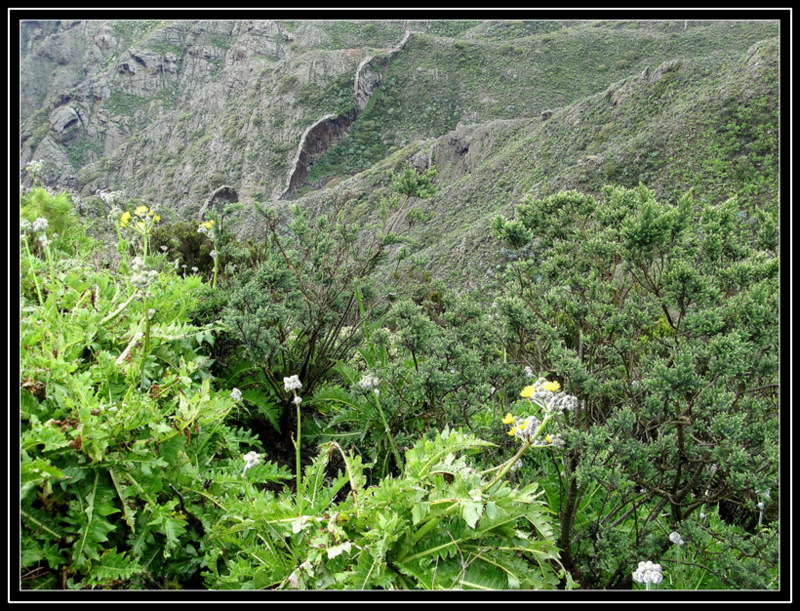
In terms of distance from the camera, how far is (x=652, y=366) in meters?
2.35

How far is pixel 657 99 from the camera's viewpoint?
30.6 metres

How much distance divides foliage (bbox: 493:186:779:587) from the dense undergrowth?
0.02m

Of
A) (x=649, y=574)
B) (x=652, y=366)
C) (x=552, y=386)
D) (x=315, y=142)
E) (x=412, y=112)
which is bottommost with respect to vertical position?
(x=649, y=574)

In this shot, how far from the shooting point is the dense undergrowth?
71.7 inches

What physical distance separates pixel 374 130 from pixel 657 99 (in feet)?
153

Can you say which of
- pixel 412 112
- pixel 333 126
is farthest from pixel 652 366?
pixel 333 126

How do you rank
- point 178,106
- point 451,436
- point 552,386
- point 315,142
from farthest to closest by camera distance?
1. point 178,106
2. point 315,142
3. point 451,436
4. point 552,386

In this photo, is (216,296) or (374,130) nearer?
(216,296)

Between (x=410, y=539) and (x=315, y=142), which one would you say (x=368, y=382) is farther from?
(x=315, y=142)

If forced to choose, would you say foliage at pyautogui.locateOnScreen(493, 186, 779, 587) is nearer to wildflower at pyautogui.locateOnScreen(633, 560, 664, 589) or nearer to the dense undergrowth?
the dense undergrowth

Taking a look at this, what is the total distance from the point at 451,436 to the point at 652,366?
41.7 inches

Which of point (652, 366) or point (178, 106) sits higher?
point (178, 106)
